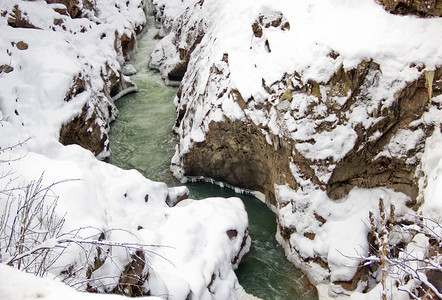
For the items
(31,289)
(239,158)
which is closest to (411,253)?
(239,158)

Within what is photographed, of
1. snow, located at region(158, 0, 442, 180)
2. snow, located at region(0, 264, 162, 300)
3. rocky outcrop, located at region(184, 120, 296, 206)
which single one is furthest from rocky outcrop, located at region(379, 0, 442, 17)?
snow, located at region(0, 264, 162, 300)

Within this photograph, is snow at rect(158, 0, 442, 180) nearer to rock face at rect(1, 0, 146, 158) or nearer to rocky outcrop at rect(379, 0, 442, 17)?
rocky outcrop at rect(379, 0, 442, 17)

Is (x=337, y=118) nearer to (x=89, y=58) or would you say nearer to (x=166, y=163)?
(x=166, y=163)

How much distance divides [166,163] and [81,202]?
712 cm

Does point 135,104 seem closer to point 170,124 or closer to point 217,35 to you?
point 170,124

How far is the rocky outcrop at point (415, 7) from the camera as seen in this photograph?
1031cm

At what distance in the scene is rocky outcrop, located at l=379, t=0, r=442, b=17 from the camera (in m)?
10.3

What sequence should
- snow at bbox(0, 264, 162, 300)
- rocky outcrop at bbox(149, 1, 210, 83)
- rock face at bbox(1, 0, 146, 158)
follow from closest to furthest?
1. snow at bbox(0, 264, 162, 300)
2. rock face at bbox(1, 0, 146, 158)
3. rocky outcrop at bbox(149, 1, 210, 83)

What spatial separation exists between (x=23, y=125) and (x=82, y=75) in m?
3.43

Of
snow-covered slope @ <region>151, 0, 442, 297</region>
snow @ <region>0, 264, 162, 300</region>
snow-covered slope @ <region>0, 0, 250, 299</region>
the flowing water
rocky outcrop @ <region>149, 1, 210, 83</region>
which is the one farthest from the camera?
rocky outcrop @ <region>149, 1, 210, 83</region>

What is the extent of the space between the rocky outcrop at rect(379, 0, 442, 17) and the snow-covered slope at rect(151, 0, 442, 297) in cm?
25

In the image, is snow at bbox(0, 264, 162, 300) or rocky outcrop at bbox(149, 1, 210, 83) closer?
snow at bbox(0, 264, 162, 300)

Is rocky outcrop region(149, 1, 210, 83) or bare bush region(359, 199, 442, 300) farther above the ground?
bare bush region(359, 199, 442, 300)

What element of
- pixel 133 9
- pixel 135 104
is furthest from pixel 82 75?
pixel 133 9
